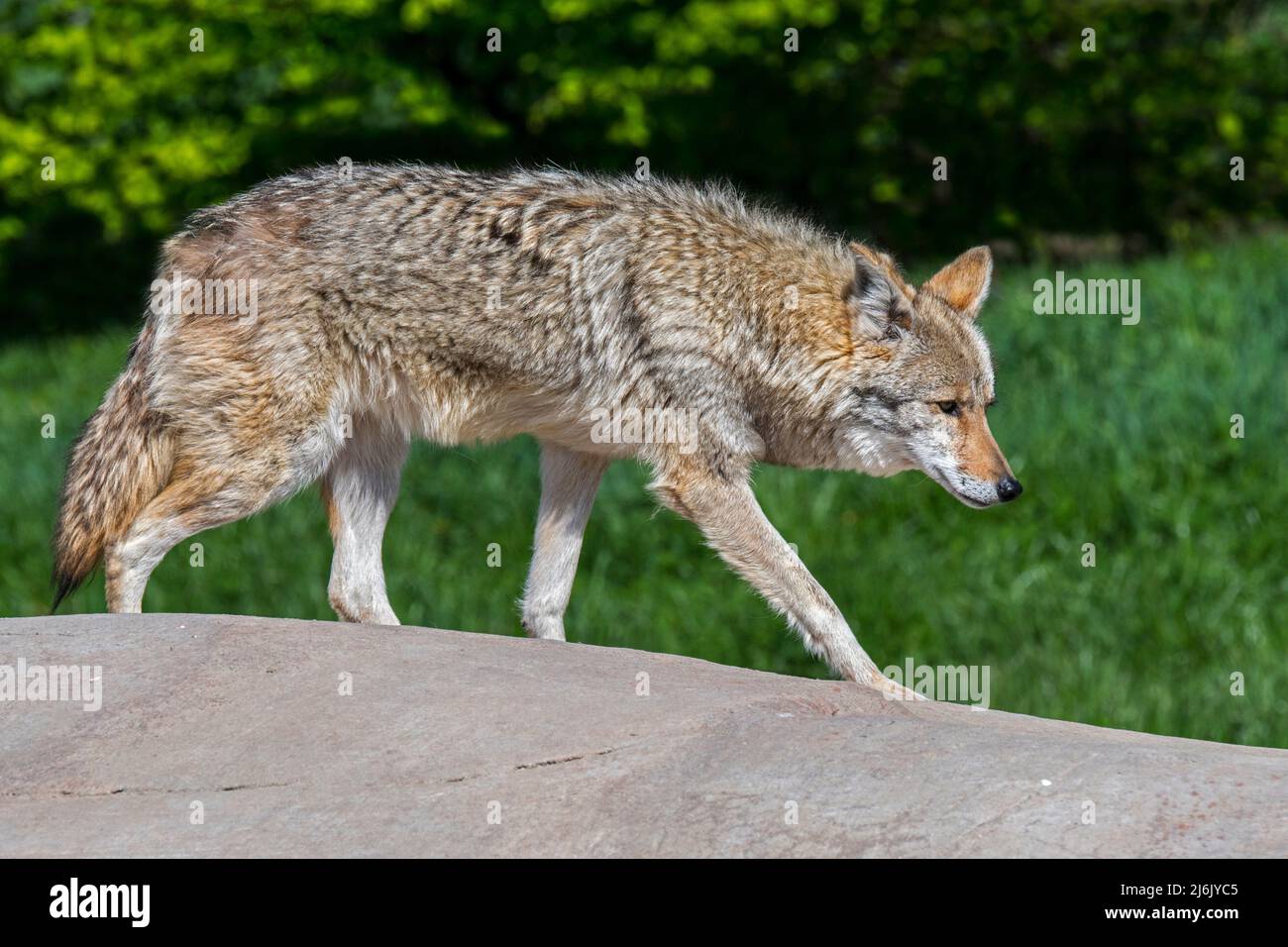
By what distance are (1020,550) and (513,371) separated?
495 centimetres

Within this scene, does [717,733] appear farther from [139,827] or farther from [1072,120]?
[1072,120]

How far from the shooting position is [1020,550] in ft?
34.5

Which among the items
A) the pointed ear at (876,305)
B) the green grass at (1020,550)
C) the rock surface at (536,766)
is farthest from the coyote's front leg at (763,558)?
the green grass at (1020,550)

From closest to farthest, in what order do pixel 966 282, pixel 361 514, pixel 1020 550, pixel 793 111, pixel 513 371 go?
pixel 513 371
pixel 361 514
pixel 966 282
pixel 1020 550
pixel 793 111

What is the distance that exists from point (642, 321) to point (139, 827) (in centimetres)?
282

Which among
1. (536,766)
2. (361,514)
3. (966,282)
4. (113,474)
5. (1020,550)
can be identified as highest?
(966,282)

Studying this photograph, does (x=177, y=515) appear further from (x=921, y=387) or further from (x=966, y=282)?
(x=966, y=282)

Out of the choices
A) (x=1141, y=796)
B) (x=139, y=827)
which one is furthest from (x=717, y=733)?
(x=139, y=827)

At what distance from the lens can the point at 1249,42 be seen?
18703 millimetres

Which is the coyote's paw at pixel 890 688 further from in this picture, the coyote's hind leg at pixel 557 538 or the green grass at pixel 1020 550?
the green grass at pixel 1020 550

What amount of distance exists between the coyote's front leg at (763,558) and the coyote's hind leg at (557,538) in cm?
53

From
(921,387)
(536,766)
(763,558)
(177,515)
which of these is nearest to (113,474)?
(177,515)

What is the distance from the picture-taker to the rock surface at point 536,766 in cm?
414

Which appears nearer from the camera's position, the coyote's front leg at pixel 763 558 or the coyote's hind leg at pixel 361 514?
the coyote's front leg at pixel 763 558
